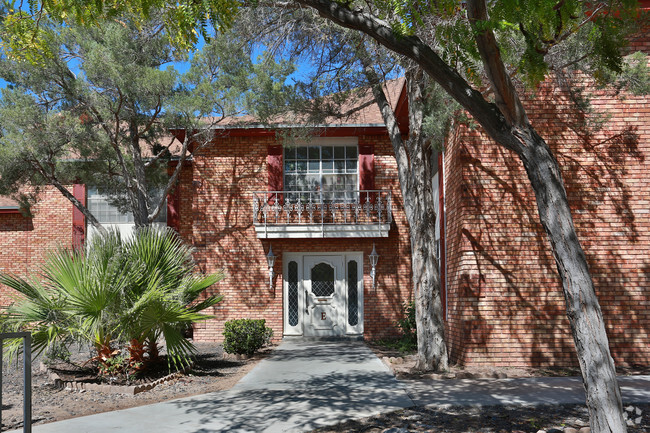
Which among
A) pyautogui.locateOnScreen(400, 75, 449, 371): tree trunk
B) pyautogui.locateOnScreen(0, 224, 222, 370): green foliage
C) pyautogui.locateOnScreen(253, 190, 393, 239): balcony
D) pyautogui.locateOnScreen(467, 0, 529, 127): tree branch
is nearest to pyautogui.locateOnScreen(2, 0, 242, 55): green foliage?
pyautogui.locateOnScreen(467, 0, 529, 127): tree branch

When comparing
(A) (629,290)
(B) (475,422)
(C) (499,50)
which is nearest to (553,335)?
(A) (629,290)

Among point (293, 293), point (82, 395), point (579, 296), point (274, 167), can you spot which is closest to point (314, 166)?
point (274, 167)

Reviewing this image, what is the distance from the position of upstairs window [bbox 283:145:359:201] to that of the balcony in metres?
0.28

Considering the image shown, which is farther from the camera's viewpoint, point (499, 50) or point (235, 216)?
point (235, 216)

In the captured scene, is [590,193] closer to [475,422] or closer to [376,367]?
[376,367]

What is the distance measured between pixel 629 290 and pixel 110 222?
1424 centimetres

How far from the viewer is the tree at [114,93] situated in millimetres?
12234

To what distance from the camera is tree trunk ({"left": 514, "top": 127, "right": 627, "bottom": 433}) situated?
193 inches

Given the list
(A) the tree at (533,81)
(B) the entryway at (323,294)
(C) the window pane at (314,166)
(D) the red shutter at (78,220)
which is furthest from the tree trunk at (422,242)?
(D) the red shutter at (78,220)

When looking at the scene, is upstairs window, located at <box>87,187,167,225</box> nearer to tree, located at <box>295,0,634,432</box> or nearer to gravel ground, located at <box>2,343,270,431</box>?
gravel ground, located at <box>2,343,270,431</box>

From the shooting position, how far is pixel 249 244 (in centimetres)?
1566

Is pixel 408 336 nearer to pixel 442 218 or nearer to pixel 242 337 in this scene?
pixel 442 218

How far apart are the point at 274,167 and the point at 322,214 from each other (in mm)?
1936

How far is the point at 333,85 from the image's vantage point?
37.7 ft
